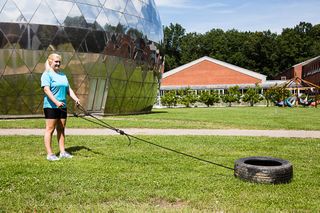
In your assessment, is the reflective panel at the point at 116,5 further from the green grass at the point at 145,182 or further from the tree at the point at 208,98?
the tree at the point at 208,98

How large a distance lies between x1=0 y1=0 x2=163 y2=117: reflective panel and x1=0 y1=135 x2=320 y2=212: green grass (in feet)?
32.8

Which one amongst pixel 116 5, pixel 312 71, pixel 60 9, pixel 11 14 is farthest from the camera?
pixel 312 71

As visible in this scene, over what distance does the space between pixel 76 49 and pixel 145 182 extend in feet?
46.7

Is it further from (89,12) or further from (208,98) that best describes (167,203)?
(208,98)

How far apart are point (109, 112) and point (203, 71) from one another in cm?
4141

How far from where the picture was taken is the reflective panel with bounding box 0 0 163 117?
56.4ft

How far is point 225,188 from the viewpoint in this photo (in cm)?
474

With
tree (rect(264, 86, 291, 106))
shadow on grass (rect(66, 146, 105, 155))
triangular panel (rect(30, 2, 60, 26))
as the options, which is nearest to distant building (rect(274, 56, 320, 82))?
tree (rect(264, 86, 291, 106))

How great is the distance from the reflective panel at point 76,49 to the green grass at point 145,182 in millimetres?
9993

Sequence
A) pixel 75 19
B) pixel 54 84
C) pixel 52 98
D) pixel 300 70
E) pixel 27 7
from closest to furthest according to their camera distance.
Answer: pixel 52 98 → pixel 54 84 → pixel 27 7 → pixel 75 19 → pixel 300 70

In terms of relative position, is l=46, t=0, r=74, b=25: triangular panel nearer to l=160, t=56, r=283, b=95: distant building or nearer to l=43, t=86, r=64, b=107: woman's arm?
l=43, t=86, r=64, b=107: woman's arm

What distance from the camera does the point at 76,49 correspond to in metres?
18.1

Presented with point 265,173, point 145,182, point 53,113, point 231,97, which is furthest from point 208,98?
point 145,182

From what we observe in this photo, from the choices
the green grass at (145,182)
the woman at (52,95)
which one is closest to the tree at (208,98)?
the green grass at (145,182)
